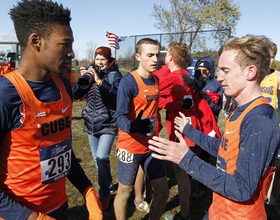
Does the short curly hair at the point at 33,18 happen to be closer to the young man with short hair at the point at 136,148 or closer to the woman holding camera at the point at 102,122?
the young man with short hair at the point at 136,148

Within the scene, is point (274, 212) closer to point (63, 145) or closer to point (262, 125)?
point (262, 125)

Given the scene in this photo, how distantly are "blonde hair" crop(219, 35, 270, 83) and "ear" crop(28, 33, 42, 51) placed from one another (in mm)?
1335

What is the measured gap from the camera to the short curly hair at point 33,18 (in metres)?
1.44

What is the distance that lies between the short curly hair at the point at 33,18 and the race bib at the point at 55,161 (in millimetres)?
714

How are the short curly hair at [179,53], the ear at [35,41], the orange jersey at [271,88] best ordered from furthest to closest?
the orange jersey at [271,88] → the short curly hair at [179,53] → the ear at [35,41]

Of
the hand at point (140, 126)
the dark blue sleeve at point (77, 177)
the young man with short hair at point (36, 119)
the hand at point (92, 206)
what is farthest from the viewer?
the hand at point (140, 126)

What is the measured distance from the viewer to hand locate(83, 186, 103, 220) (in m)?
1.58

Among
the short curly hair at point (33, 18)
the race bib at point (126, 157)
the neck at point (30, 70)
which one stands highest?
the short curly hair at point (33, 18)

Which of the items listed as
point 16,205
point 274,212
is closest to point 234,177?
point 16,205

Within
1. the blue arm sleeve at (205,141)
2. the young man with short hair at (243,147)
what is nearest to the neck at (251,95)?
the young man with short hair at (243,147)

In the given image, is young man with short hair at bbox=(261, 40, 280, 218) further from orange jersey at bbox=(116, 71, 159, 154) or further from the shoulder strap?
the shoulder strap

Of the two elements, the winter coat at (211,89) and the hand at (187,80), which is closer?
the hand at (187,80)

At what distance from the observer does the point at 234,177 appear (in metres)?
1.35

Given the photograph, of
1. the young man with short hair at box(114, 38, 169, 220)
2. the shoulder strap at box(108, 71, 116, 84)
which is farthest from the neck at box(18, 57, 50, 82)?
the shoulder strap at box(108, 71, 116, 84)
